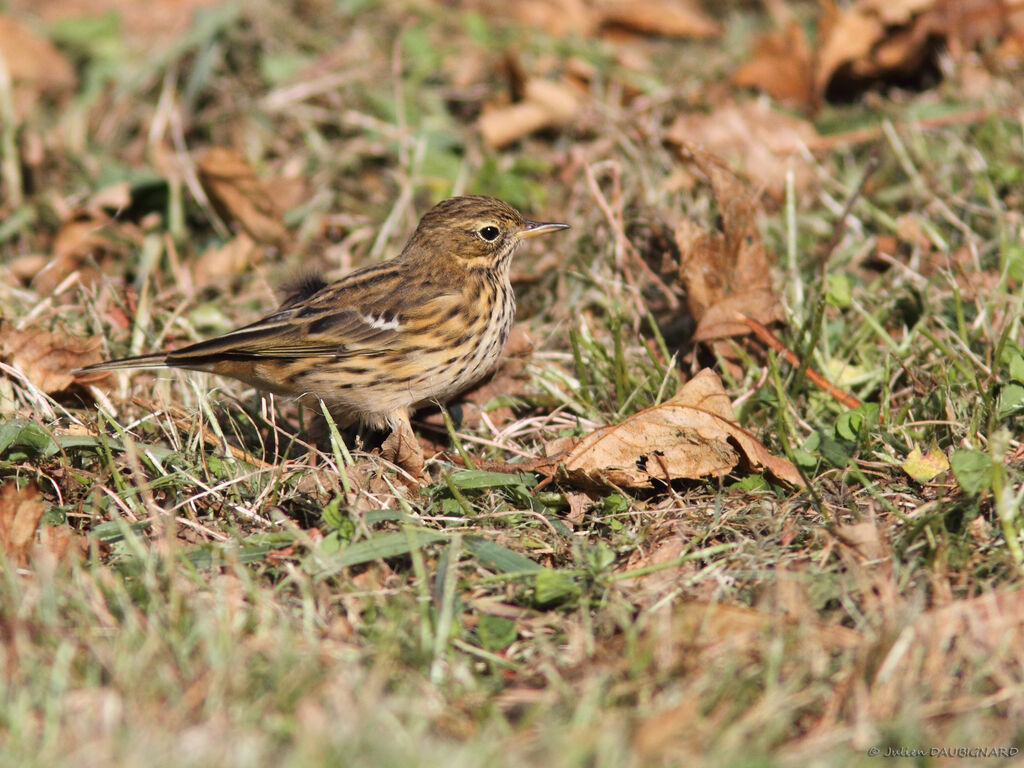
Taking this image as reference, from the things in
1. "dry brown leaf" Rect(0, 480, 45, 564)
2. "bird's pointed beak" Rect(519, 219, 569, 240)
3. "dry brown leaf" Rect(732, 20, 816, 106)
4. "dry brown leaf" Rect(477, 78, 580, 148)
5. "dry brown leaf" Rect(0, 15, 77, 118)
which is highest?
"dry brown leaf" Rect(0, 15, 77, 118)

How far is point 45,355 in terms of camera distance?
5.44 m

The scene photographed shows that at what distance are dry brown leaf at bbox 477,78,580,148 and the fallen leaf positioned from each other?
3.91 m

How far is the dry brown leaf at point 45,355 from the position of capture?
5352 millimetres

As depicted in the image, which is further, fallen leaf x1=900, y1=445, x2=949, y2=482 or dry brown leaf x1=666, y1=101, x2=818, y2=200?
dry brown leaf x1=666, y1=101, x2=818, y2=200

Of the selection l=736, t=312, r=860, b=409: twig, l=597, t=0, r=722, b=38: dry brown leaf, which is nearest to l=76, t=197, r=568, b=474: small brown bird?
l=736, t=312, r=860, b=409: twig

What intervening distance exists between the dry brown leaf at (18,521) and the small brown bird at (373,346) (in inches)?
36.8

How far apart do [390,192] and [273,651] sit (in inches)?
182

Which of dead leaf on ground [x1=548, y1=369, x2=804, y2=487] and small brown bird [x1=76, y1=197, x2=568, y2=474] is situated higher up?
small brown bird [x1=76, y1=197, x2=568, y2=474]

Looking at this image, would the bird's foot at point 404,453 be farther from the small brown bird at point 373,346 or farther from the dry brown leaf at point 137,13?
the dry brown leaf at point 137,13

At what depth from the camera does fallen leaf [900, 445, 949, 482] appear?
4.42m

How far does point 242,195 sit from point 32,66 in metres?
2.71

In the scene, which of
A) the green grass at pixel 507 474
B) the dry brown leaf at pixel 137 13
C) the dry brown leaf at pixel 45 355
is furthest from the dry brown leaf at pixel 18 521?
the dry brown leaf at pixel 137 13

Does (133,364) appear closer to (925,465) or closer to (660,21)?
(925,465)

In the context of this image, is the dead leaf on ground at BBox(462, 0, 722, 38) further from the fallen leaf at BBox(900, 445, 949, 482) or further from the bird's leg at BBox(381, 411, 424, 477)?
the fallen leaf at BBox(900, 445, 949, 482)
